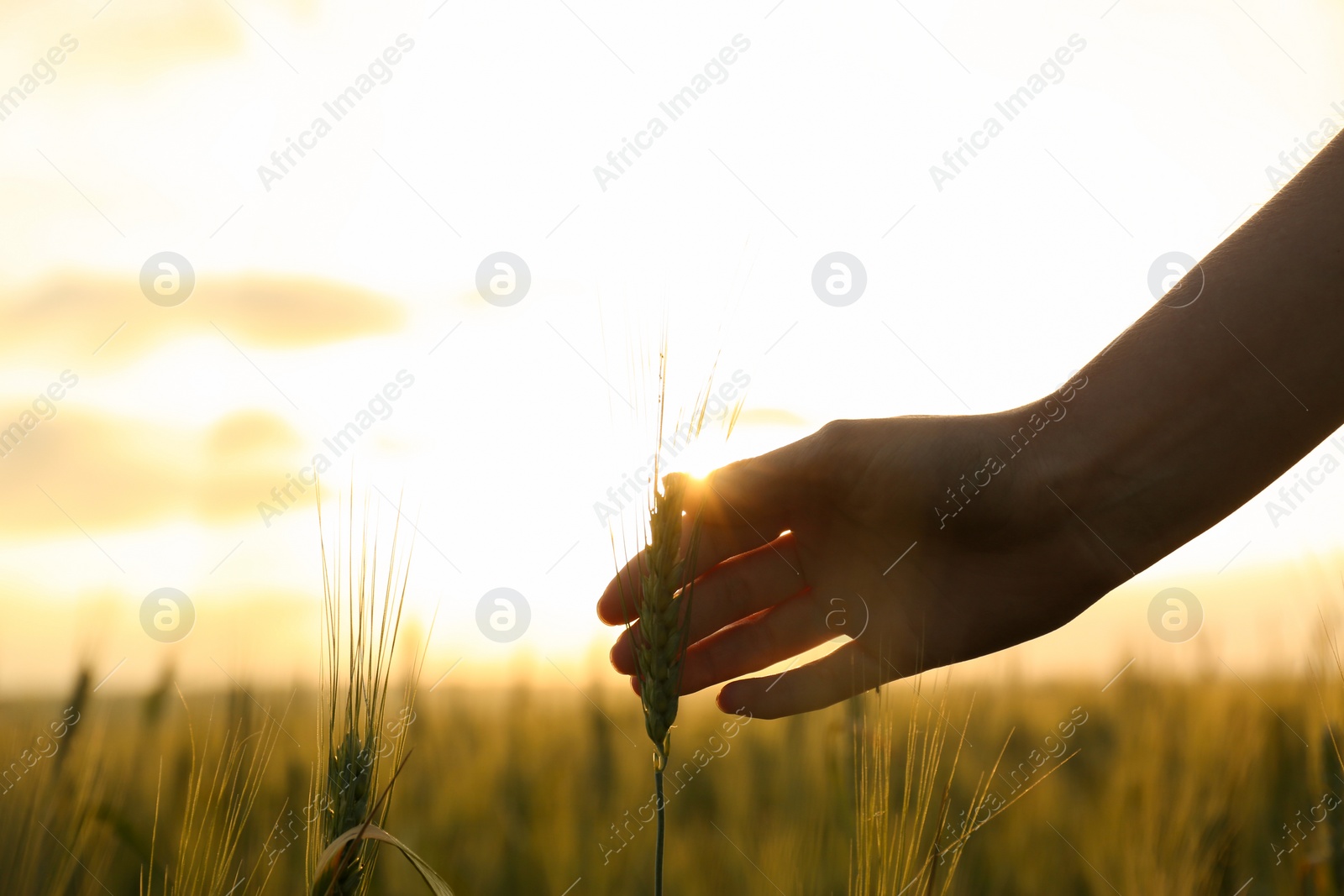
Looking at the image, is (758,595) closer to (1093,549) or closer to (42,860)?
(1093,549)

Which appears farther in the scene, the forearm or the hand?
the hand

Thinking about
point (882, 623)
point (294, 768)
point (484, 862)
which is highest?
point (294, 768)

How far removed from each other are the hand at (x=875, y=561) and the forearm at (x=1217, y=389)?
105 millimetres

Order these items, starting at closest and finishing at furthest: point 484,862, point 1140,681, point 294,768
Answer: point 484,862 → point 294,768 → point 1140,681

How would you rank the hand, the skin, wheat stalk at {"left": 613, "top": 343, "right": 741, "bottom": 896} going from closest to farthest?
wheat stalk at {"left": 613, "top": 343, "right": 741, "bottom": 896}
the skin
the hand

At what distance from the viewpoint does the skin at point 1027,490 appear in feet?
6.64

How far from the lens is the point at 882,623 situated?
257cm

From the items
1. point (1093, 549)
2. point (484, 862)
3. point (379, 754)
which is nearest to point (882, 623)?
point (1093, 549)

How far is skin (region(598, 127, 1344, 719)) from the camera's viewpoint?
2.02 m

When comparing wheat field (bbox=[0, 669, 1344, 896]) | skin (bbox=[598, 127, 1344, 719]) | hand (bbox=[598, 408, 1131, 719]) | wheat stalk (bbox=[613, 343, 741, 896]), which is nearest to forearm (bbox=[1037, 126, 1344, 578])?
skin (bbox=[598, 127, 1344, 719])

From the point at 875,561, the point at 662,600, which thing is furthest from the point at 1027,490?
the point at 662,600

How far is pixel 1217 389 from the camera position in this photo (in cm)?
209

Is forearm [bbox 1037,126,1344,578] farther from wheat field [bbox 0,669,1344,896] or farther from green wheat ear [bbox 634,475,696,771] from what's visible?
green wheat ear [bbox 634,475,696,771]

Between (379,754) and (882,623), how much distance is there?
1534 millimetres
